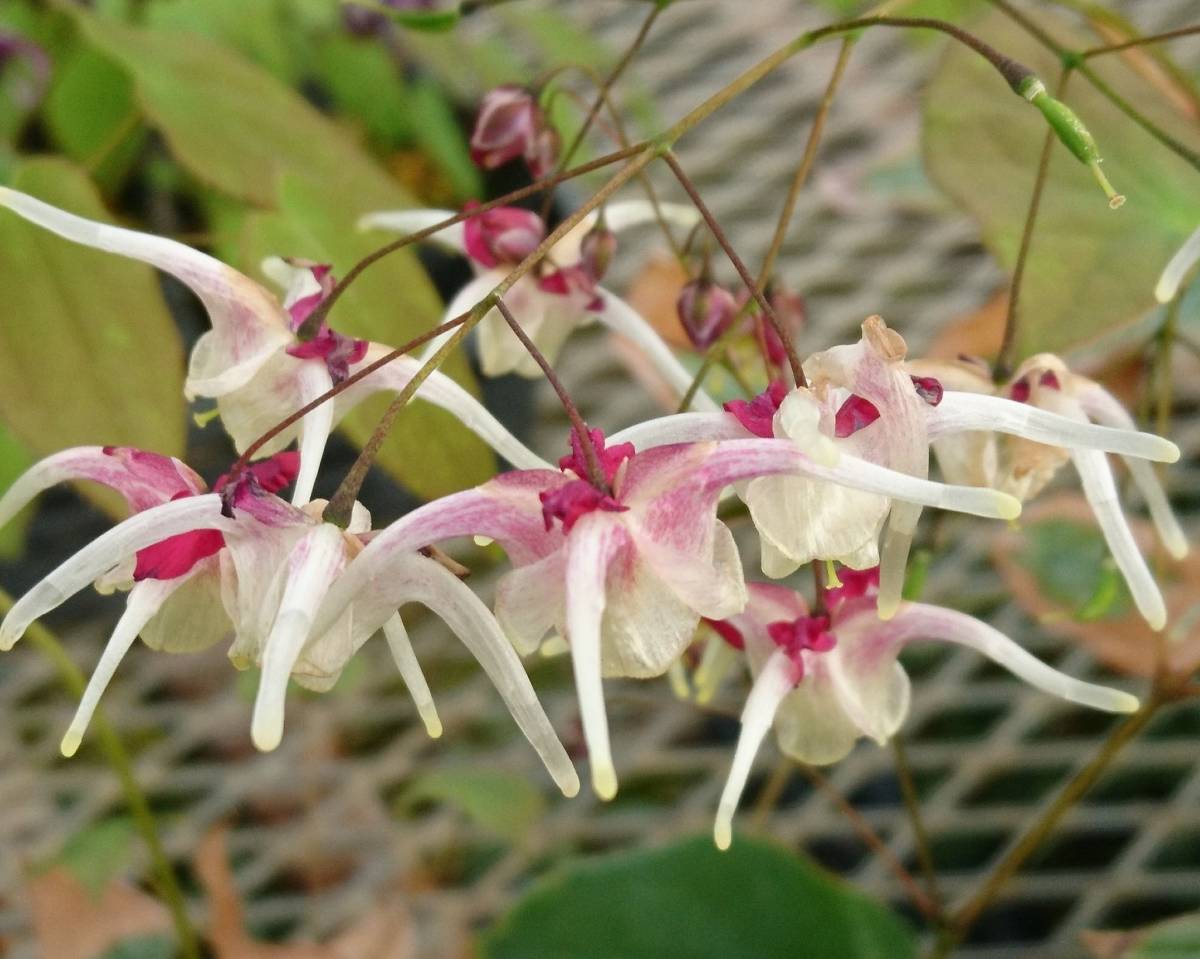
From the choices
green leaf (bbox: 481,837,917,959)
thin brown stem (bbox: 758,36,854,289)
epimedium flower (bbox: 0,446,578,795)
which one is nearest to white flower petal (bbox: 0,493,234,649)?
epimedium flower (bbox: 0,446,578,795)

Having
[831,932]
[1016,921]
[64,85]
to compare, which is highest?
[64,85]

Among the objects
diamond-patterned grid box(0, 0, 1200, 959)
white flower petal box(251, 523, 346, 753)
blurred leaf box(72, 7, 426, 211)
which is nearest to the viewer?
white flower petal box(251, 523, 346, 753)

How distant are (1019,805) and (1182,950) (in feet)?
0.70

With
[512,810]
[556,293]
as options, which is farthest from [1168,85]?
[512,810]

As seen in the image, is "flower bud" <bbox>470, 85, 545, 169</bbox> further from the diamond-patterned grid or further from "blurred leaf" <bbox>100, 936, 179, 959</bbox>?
"blurred leaf" <bbox>100, 936, 179, 959</bbox>

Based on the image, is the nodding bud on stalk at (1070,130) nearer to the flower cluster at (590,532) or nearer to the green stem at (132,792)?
the flower cluster at (590,532)

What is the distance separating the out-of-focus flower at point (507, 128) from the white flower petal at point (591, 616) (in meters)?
0.14

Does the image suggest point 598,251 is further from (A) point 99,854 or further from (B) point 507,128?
(A) point 99,854

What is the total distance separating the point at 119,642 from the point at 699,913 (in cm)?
23

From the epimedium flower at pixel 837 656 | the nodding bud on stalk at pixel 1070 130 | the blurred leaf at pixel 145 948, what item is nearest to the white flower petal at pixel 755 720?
the epimedium flower at pixel 837 656

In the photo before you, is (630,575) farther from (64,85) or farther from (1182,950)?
(64,85)

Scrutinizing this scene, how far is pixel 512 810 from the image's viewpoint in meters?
0.50

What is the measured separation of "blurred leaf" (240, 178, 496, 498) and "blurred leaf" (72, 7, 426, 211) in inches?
0.7

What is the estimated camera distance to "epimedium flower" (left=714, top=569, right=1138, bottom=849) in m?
0.26
